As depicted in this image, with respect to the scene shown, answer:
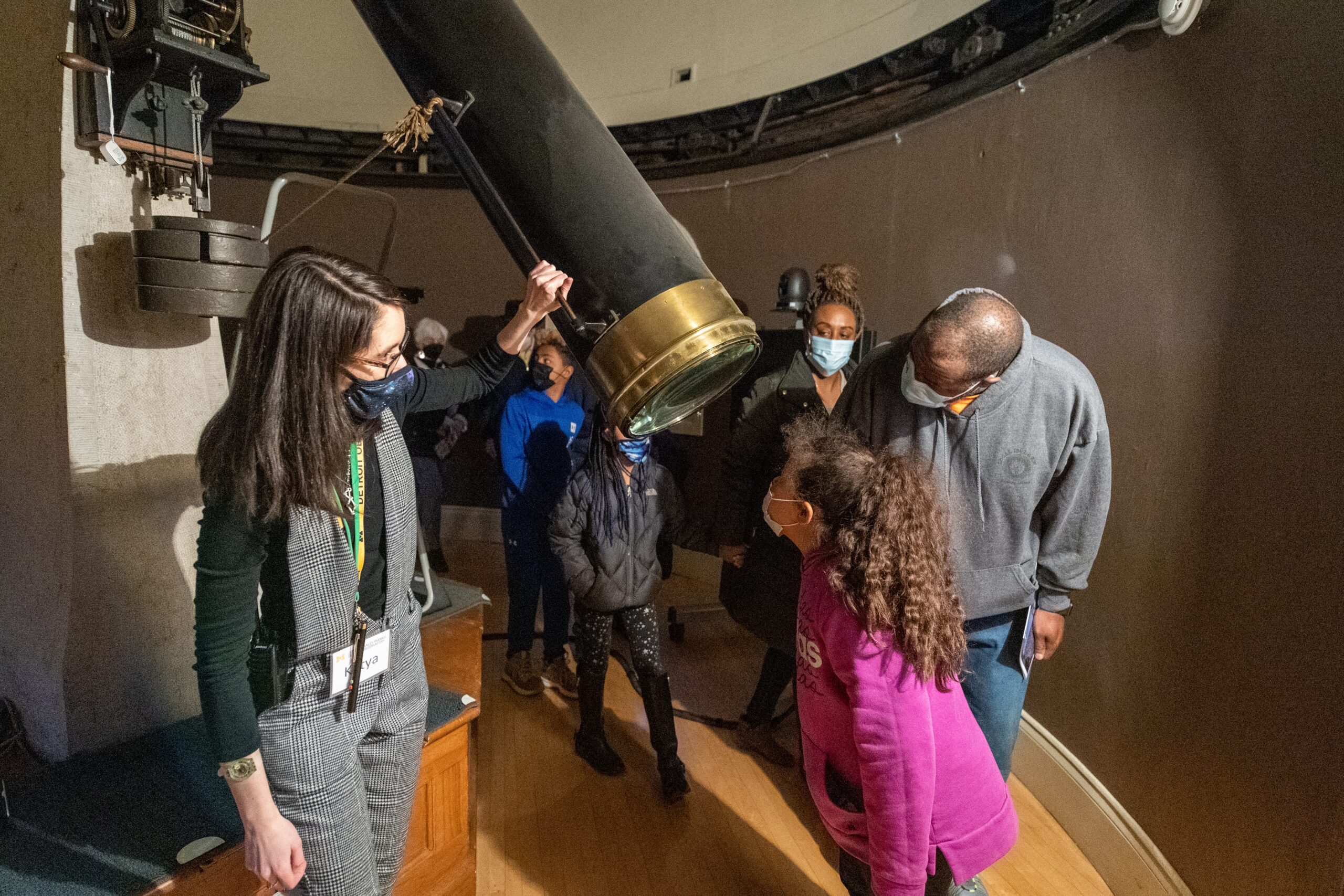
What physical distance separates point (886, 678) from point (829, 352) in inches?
54.4

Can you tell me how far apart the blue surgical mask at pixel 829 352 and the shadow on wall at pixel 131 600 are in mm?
1838

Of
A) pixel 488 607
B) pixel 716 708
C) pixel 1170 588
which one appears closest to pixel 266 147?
pixel 488 607

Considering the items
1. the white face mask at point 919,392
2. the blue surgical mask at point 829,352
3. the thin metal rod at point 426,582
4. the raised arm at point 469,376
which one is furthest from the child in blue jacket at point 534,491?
the white face mask at point 919,392

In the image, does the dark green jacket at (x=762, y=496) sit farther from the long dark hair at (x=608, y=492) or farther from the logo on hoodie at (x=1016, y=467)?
the logo on hoodie at (x=1016, y=467)

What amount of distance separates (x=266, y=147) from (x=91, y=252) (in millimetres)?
4308

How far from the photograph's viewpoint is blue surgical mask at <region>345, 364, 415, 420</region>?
100 cm

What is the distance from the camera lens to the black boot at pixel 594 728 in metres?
2.43

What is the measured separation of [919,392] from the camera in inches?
61.0

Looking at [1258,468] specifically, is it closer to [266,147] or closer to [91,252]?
[91,252]

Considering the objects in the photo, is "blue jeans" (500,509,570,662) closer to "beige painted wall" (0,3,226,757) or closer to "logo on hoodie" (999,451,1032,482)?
"beige painted wall" (0,3,226,757)

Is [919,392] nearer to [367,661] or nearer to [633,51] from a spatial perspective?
[367,661]

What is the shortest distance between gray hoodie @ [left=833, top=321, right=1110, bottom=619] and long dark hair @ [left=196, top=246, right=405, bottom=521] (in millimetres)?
1185

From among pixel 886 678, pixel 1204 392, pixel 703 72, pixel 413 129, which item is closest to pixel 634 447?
pixel 886 678

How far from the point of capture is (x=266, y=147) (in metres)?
4.80
